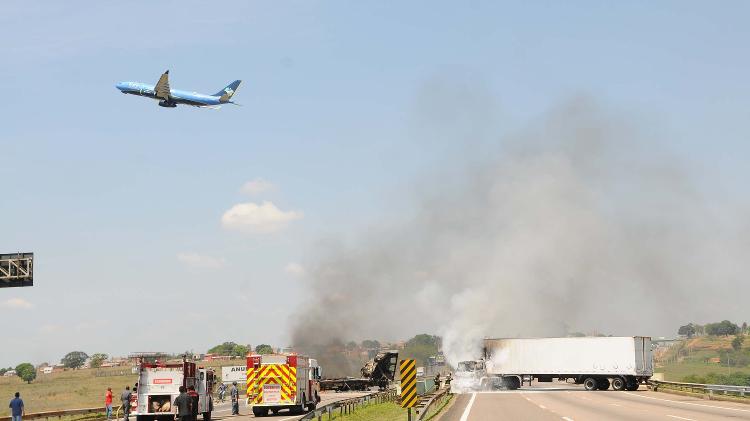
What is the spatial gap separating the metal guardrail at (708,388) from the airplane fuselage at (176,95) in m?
42.8

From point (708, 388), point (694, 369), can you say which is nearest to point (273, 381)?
point (708, 388)

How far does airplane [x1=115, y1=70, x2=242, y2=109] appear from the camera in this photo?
71562mm

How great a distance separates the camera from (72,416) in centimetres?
4672

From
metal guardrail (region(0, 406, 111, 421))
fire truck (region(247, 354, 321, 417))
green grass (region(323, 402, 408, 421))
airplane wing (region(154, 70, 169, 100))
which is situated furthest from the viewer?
airplane wing (region(154, 70, 169, 100))

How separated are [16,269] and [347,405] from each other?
22.0 m


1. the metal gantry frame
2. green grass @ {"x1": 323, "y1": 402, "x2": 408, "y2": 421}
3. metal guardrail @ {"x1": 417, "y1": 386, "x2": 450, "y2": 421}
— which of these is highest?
the metal gantry frame

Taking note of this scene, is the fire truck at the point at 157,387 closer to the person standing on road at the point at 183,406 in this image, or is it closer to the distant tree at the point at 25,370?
the person standing on road at the point at 183,406

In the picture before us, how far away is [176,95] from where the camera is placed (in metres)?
73.6

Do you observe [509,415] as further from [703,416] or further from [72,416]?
[72,416]

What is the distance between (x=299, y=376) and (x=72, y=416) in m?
14.9

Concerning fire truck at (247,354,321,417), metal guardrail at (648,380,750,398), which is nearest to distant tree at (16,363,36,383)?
metal guardrail at (648,380,750,398)

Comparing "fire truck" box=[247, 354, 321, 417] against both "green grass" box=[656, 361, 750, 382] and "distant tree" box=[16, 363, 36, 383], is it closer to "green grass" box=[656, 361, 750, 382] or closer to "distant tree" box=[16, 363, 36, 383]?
"green grass" box=[656, 361, 750, 382]

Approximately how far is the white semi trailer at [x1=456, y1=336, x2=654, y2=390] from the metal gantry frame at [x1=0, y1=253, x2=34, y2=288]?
29.0 meters

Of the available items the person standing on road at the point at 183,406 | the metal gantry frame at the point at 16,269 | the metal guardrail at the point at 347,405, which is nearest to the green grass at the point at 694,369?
the metal guardrail at the point at 347,405
